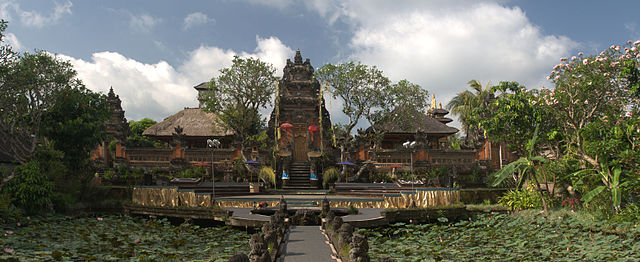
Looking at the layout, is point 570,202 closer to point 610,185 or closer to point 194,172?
point 610,185

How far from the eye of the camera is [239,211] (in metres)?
15.2

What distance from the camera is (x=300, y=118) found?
3067 centimetres

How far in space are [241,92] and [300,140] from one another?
570 centimetres

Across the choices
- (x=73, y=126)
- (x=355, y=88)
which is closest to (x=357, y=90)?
(x=355, y=88)

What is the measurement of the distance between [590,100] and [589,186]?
307 centimetres

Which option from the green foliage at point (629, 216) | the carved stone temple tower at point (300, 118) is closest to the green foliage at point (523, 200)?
the green foliage at point (629, 216)

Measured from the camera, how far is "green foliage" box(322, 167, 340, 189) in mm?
25891

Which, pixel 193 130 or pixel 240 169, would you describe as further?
pixel 193 130

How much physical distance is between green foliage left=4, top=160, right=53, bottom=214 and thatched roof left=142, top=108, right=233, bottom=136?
18.9 meters

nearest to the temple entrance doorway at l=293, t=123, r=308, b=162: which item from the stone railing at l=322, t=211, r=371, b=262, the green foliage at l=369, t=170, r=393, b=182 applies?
the green foliage at l=369, t=170, r=393, b=182

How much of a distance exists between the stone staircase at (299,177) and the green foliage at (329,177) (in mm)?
1025

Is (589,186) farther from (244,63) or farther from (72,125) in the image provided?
(244,63)

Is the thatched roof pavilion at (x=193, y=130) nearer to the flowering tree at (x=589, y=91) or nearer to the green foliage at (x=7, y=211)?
the green foliage at (x=7, y=211)

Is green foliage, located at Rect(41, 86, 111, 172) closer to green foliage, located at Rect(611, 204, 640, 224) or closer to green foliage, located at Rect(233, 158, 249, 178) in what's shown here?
green foliage, located at Rect(233, 158, 249, 178)
